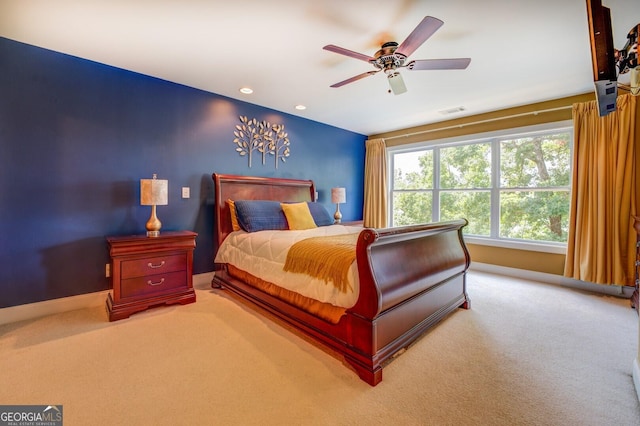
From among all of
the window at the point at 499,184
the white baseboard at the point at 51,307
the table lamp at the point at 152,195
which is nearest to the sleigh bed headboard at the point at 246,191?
the table lamp at the point at 152,195

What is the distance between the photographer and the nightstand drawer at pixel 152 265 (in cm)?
250

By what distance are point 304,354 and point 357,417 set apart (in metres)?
0.64

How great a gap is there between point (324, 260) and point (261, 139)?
8.72 ft

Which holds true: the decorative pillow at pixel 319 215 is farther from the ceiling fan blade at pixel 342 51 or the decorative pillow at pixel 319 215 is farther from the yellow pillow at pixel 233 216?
the ceiling fan blade at pixel 342 51

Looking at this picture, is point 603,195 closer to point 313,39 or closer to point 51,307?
point 313,39

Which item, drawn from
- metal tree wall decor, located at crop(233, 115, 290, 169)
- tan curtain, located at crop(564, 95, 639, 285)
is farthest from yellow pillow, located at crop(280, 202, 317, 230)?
tan curtain, located at crop(564, 95, 639, 285)

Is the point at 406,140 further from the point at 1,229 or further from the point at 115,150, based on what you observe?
the point at 1,229

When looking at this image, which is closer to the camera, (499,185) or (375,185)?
(499,185)

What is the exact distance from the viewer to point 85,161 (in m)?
2.65

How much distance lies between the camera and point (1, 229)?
7.54 ft

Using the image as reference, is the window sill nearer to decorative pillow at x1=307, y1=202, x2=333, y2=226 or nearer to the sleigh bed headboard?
decorative pillow at x1=307, y1=202, x2=333, y2=226

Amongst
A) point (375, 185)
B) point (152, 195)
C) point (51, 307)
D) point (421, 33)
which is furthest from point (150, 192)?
point (375, 185)

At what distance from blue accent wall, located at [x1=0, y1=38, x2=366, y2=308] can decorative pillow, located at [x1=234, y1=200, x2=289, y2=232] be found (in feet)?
1.79

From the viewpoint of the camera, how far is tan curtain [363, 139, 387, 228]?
538cm
